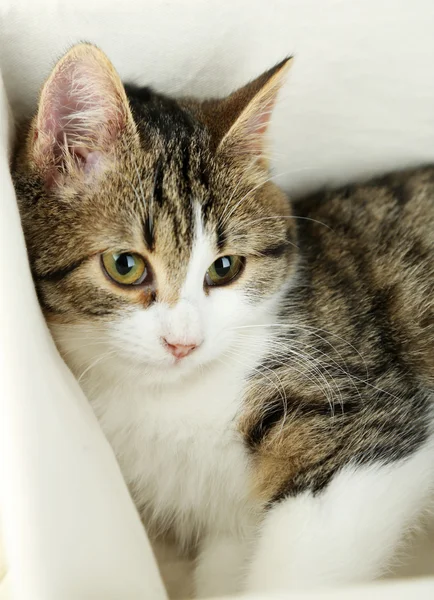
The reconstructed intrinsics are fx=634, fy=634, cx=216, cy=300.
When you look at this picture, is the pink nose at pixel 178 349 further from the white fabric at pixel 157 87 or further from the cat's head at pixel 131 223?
the white fabric at pixel 157 87

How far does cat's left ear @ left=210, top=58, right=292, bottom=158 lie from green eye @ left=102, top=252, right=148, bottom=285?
0.26 meters

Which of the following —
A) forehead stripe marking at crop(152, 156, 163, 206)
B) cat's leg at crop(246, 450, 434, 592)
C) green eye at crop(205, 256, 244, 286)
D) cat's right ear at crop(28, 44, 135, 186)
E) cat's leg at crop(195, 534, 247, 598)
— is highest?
cat's right ear at crop(28, 44, 135, 186)

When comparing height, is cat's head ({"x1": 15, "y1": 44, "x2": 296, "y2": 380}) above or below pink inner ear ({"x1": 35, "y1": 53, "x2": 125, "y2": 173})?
below

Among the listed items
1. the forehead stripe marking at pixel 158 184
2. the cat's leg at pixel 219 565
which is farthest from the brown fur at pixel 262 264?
the cat's leg at pixel 219 565

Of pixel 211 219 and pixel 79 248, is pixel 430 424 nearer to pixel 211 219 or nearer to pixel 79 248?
pixel 211 219

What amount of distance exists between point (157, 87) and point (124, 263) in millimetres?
515

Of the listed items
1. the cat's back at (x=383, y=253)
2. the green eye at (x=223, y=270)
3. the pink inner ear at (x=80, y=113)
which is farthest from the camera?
the cat's back at (x=383, y=253)

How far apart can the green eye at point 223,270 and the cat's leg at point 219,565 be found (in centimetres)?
49

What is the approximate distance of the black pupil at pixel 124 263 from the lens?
3.10 feet

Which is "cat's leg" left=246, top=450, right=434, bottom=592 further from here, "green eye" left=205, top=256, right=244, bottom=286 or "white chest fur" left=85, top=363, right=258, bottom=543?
"green eye" left=205, top=256, right=244, bottom=286

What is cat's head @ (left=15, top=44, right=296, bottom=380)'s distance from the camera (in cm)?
93

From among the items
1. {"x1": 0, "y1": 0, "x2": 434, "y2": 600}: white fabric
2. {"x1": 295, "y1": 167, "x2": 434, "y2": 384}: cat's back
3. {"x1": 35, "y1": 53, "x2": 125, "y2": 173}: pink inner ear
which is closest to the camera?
{"x1": 0, "y1": 0, "x2": 434, "y2": 600}: white fabric

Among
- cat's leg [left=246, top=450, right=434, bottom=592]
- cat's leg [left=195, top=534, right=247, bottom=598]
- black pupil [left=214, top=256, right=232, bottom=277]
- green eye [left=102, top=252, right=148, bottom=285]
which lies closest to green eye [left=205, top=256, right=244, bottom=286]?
black pupil [left=214, top=256, right=232, bottom=277]

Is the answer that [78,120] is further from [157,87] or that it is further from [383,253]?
[383,253]
